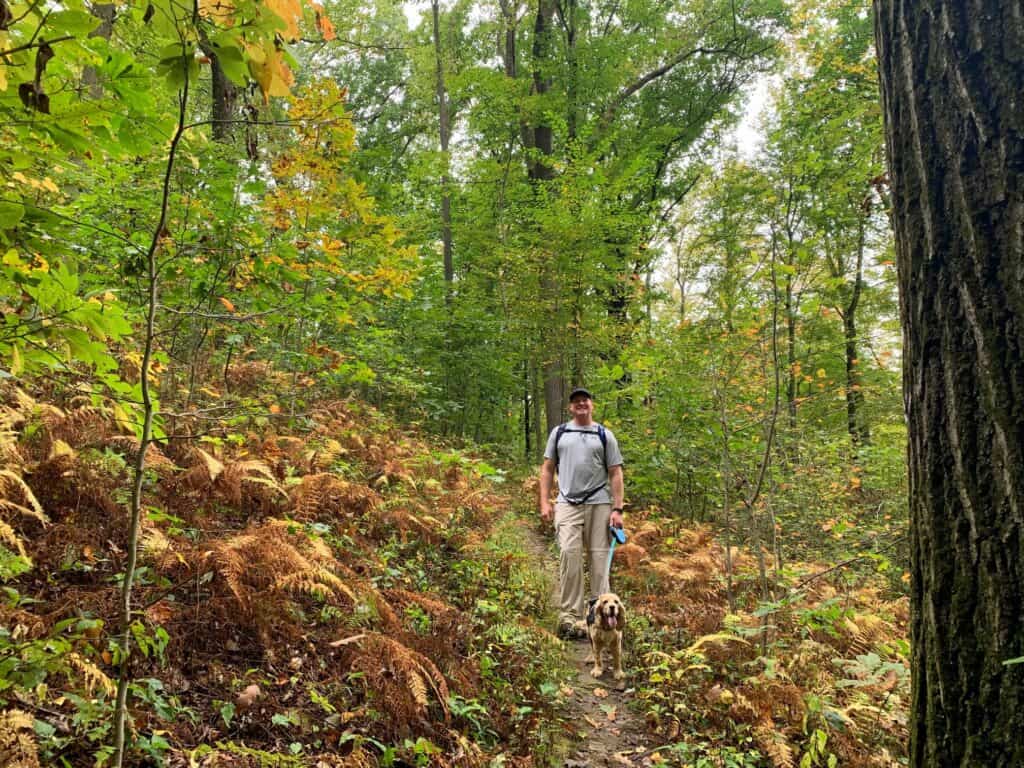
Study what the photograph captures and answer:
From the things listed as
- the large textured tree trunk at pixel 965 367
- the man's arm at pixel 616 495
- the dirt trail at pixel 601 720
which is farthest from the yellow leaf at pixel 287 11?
the man's arm at pixel 616 495

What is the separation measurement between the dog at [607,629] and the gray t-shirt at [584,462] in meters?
1.19

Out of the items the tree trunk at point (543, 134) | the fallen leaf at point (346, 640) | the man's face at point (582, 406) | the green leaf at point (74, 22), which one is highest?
the tree trunk at point (543, 134)

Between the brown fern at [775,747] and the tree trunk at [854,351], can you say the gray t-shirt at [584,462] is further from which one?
the tree trunk at [854,351]

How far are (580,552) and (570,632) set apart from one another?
0.83m

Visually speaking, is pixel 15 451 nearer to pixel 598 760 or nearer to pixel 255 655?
pixel 255 655

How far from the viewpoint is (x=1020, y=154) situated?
1786 millimetres

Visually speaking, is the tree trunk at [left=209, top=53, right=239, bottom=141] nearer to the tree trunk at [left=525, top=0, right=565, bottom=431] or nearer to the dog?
the dog

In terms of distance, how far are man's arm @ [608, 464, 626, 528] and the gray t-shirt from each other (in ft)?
0.21

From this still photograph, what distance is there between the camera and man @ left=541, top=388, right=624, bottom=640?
5965mm

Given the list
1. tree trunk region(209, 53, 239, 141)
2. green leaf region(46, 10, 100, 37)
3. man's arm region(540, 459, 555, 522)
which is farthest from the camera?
tree trunk region(209, 53, 239, 141)

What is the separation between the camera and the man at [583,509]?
19.6 feet

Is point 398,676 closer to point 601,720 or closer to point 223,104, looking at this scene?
point 601,720

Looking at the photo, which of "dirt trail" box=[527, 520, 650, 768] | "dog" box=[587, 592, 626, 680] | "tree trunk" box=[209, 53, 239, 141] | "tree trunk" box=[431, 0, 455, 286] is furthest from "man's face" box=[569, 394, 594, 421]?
"tree trunk" box=[431, 0, 455, 286]

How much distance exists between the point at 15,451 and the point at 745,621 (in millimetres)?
6349
